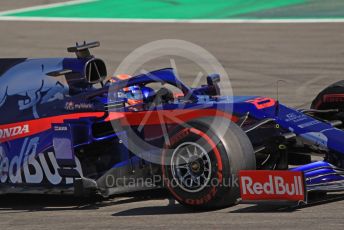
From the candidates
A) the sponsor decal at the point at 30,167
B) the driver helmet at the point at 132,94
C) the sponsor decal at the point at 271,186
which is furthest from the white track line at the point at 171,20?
the sponsor decal at the point at 271,186

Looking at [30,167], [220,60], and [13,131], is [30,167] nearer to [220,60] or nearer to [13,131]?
[13,131]

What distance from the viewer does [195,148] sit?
711 cm

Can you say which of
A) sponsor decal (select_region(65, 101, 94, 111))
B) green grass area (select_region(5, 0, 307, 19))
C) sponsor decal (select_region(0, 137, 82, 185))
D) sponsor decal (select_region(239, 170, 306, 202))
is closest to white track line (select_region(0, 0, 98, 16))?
green grass area (select_region(5, 0, 307, 19))

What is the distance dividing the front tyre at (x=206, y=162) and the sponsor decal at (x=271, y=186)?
9 cm

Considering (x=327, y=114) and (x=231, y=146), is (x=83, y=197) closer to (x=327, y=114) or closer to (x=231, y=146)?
(x=231, y=146)

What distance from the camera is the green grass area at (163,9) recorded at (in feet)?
66.2

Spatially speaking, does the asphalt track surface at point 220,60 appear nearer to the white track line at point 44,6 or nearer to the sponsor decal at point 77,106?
the sponsor decal at point 77,106

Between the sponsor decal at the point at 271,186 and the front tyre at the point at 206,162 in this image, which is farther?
the front tyre at the point at 206,162

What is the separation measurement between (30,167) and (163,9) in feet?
42.7

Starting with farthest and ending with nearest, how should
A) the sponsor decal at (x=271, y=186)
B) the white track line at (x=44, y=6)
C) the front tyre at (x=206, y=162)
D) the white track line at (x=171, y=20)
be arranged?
the white track line at (x=44, y=6), the white track line at (x=171, y=20), the front tyre at (x=206, y=162), the sponsor decal at (x=271, y=186)

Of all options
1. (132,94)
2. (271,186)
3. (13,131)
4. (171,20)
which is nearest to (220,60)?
(171,20)

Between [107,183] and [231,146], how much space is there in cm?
125

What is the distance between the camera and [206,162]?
7.06 meters

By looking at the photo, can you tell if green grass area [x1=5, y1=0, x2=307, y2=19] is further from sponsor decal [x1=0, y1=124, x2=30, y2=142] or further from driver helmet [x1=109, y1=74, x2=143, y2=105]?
sponsor decal [x1=0, y1=124, x2=30, y2=142]
